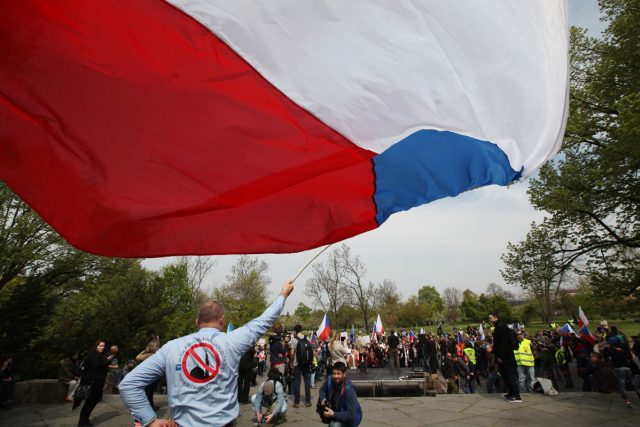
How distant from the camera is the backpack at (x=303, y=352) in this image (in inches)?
364

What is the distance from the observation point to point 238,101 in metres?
2.87

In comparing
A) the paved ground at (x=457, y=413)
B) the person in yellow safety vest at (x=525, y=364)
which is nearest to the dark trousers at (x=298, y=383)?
the paved ground at (x=457, y=413)

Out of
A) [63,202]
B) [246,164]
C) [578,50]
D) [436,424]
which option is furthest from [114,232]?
[578,50]

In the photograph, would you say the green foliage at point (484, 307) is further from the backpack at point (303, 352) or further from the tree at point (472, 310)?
the backpack at point (303, 352)

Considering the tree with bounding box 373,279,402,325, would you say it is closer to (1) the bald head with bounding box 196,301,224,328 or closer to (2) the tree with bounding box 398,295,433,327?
(2) the tree with bounding box 398,295,433,327

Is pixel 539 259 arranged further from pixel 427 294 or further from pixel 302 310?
pixel 427 294

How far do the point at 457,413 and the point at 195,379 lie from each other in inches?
274

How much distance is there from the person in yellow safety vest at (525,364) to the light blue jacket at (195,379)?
31.7 feet

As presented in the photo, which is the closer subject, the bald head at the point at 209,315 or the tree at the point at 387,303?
the bald head at the point at 209,315

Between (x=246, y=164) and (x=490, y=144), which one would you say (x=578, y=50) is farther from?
(x=246, y=164)

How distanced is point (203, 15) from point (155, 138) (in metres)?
0.93

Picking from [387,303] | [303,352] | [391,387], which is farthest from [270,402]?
[387,303]

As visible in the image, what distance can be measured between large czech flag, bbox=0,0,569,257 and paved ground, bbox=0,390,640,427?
594cm

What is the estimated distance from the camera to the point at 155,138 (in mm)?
2781
